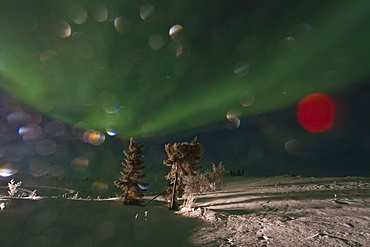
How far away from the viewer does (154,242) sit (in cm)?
Result: 679

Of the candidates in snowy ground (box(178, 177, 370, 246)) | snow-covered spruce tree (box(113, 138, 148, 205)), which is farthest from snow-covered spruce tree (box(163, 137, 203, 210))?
snowy ground (box(178, 177, 370, 246))

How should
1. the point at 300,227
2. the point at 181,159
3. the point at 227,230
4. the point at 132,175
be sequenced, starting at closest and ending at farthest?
the point at 300,227 → the point at 227,230 → the point at 181,159 → the point at 132,175

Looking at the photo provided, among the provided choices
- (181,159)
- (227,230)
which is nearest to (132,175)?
(181,159)

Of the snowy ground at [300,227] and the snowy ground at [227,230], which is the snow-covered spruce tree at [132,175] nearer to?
the snowy ground at [227,230]

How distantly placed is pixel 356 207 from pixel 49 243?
12.6 meters

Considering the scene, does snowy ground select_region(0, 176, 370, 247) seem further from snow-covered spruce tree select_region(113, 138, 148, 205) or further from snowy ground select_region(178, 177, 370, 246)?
snow-covered spruce tree select_region(113, 138, 148, 205)

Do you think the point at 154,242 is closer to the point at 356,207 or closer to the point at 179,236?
the point at 179,236

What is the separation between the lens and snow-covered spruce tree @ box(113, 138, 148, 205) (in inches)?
824

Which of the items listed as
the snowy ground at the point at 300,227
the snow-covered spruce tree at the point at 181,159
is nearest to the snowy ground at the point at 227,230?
the snowy ground at the point at 300,227

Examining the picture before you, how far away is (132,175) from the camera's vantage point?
70.3 feet

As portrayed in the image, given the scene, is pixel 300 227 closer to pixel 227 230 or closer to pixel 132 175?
pixel 227 230

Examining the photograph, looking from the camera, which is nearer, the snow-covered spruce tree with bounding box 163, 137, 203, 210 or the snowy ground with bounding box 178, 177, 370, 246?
the snowy ground with bounding box 178, 177, 370, 246

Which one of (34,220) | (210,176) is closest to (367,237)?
(34,220)

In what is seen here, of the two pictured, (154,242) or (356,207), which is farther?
(356,207)
